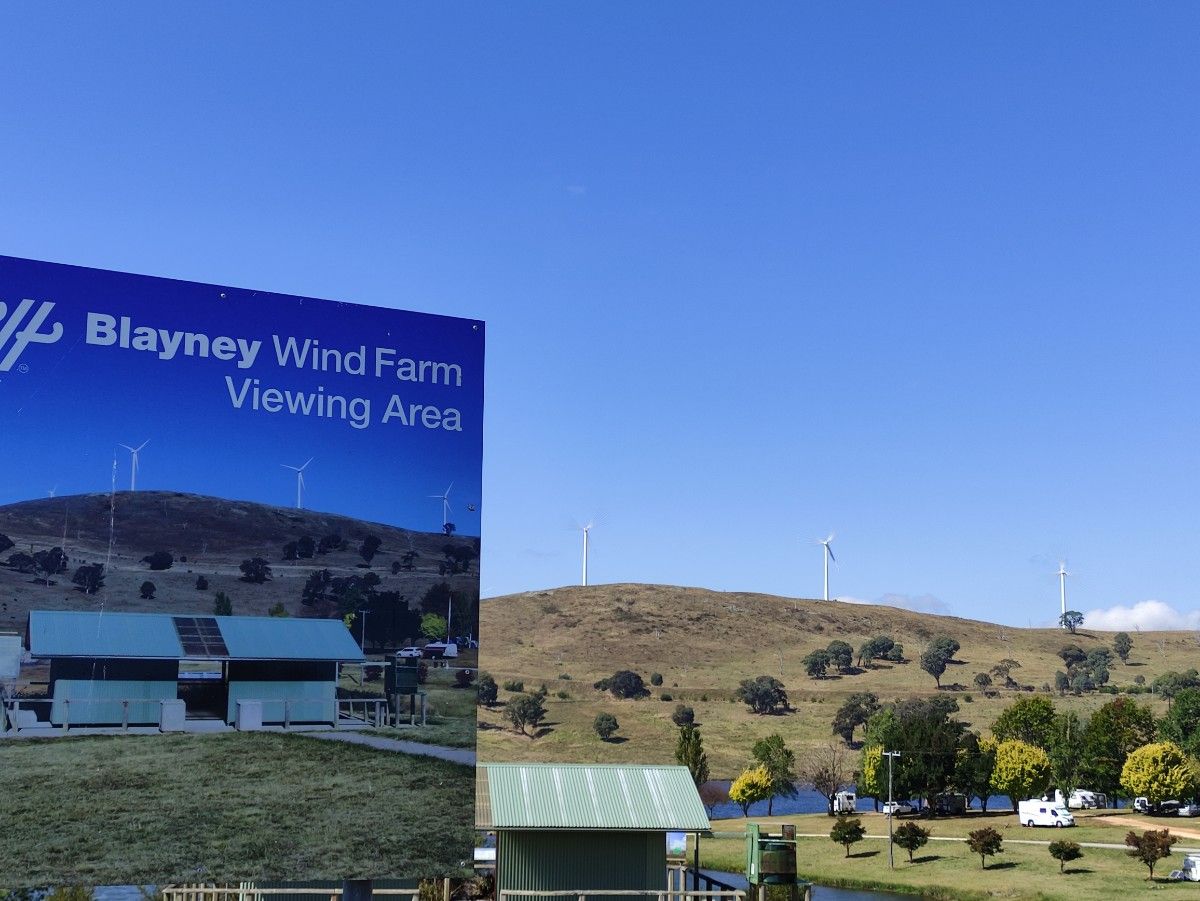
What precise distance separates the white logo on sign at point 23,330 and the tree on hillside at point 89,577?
3.09 metres

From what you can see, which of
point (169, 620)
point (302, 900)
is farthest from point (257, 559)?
point (302, 900)

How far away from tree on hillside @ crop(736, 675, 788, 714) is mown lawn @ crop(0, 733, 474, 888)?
420ft

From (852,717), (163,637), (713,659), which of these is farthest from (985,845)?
(713,659)

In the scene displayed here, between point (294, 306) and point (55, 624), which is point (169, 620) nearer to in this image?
point (55, 624)

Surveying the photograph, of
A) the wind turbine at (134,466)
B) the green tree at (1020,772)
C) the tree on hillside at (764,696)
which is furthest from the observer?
the tree on hillside at (764,696)

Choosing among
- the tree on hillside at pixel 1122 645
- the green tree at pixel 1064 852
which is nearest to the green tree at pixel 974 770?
the green tree at pixel 1064 852

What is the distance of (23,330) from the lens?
19.1 m

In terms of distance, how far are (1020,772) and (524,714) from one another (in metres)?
68.3

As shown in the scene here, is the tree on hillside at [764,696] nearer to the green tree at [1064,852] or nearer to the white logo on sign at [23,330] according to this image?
the green tree at [1064,852]

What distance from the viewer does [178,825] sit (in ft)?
62.9

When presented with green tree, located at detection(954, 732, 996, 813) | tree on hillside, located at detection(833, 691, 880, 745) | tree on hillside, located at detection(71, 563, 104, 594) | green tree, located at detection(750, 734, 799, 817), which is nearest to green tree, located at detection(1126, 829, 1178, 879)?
green tree, located at detection(954, 732, 996, 813)

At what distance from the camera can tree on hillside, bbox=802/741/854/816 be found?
318 feet

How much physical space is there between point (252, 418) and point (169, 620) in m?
3.31

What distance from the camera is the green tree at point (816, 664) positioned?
16275 centimetres
